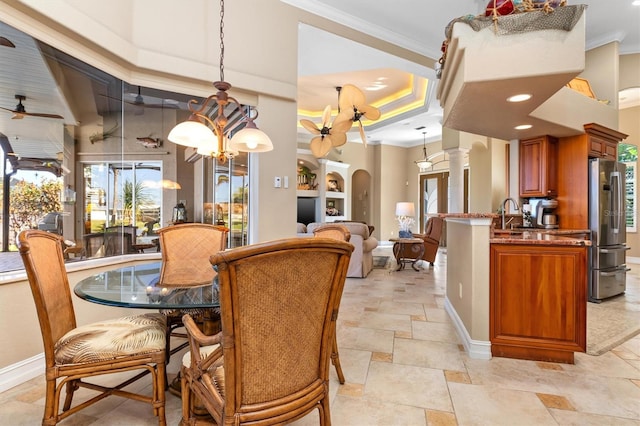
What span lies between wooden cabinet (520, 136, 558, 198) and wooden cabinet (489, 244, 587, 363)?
2.35 metres

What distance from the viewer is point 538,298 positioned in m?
2.39

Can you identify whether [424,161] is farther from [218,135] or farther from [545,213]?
[218,135]

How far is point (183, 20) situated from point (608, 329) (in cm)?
495

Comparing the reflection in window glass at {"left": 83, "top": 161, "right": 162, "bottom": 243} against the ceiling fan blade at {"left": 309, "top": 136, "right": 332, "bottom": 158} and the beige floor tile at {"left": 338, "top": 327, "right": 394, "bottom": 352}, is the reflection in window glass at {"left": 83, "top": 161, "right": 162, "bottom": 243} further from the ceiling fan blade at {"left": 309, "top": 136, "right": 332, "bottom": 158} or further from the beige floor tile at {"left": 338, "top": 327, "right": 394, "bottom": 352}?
the beige floor tile at {"left": 338, "top": 327, "right": 394, "bottom": 352}

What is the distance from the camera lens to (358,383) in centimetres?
207

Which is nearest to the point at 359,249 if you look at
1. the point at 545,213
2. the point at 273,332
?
the point at 545,213

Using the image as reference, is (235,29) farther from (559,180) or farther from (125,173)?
(559,180)

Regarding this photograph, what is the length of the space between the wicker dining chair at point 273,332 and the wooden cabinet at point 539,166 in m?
4.29

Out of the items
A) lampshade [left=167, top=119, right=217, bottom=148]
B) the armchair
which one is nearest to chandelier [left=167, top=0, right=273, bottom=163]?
lampshade [left=167, top=119, right=217, bottom=148]

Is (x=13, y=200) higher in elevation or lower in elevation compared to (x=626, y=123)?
lower

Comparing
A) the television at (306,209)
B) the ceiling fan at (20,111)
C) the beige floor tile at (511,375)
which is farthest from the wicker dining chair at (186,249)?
the television at (306,209)

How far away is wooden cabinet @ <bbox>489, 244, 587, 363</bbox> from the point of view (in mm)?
2324

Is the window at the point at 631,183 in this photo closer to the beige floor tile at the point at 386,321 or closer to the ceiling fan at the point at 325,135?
the ceiling fan at the point at 325,135

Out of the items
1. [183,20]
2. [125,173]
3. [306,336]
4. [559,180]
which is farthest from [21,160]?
[559,180]
